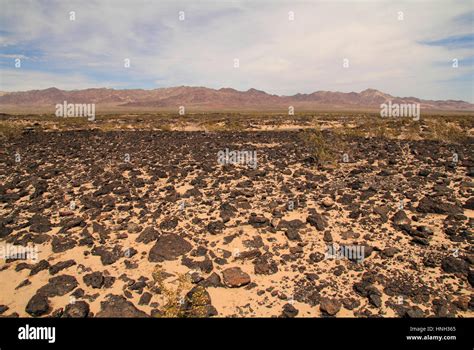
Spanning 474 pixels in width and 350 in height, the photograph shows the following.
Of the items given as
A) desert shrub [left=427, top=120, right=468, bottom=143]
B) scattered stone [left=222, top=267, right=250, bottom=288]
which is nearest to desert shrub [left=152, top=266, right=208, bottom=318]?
scattered stone [left=222, top=267, right=250, bottom=288]

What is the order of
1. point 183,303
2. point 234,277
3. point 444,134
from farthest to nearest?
point 444,134 → point 234,277 → point 183,303

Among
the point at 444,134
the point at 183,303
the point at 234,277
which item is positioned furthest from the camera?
the point at 444,134

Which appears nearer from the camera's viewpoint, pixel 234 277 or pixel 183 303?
pixel 183 303

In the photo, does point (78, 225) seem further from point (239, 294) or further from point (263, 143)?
point (263, 143)

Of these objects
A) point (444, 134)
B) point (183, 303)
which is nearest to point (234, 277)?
point (183, 303)

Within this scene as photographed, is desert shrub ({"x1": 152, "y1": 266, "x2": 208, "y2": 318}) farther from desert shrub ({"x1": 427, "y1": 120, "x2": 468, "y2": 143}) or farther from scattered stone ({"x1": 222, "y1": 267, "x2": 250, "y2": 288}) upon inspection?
desert shrub ({"x1": 427, "y1": 120, "x2": 468, "y2": 143})

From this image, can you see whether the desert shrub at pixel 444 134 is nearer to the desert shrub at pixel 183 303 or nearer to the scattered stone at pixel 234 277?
the scattered stone at pixel 234 277

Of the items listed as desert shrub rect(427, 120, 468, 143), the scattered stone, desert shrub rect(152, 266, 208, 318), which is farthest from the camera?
desert shrub rect(427, 120, 468, 143)

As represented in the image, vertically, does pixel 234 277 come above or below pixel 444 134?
below

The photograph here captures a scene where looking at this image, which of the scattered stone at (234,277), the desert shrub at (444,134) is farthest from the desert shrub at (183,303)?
the desert shrub at (444,134)

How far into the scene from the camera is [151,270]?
5.54 metres

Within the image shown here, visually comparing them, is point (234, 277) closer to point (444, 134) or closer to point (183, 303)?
point (183, 303)
